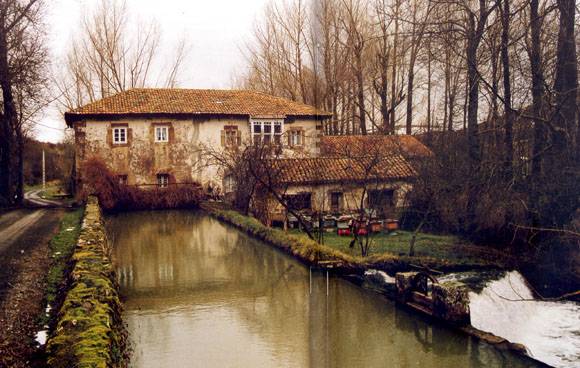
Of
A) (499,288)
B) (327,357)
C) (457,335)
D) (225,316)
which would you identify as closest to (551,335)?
(457,335)

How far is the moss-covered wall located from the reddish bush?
14108mm

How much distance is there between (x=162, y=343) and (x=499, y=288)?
24.4 feet

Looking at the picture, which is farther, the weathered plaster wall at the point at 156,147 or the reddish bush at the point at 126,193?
the weathered plaster wall at the point at 156,147

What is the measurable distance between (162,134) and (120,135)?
1.94 m

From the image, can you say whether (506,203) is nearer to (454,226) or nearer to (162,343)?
(454,226)

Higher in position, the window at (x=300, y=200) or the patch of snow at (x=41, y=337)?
the window at (x=300, y=200)

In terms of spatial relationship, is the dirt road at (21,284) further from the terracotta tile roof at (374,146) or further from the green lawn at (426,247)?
the terracotta tile roof at (374,146)

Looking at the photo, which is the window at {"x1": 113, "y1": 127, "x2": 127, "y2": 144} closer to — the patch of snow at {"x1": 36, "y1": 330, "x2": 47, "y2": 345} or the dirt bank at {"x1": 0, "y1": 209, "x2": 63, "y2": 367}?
the dirt bank at {"x1": 0, "y1": 209, "x2": 63, "y2": 367}

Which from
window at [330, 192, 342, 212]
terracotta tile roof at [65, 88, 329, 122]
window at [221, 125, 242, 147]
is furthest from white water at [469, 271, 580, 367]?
window at [221, 125, 242, 147]

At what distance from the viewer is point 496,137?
13.6 metres

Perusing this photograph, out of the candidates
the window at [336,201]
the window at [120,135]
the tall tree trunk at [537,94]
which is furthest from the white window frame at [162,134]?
the tall tree trunk at [537,94]

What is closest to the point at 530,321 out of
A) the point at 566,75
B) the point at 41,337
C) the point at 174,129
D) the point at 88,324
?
the point at 566,75

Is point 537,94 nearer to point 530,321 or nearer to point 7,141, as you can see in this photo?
point 530,321

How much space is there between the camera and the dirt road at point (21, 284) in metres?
5.60
